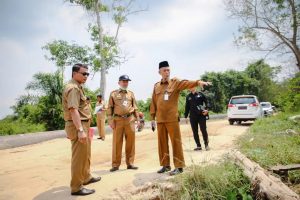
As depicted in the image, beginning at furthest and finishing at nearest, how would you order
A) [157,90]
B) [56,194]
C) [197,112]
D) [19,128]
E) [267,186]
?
1. [19,128]
2. [197,112]
3. [157,90]
4. [56,194]
5. [267,186]

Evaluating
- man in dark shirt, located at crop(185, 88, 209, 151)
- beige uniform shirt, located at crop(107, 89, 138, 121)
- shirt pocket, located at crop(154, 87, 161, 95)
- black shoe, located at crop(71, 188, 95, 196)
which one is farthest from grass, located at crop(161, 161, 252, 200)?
man in dark shirt, located at crop(185, 88, 209, 151)

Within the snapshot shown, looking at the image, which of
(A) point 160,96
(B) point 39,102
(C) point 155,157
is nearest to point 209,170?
(A) point 160,96

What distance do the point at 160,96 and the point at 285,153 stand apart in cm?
270

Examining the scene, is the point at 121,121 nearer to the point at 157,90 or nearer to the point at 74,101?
the point at 157,90

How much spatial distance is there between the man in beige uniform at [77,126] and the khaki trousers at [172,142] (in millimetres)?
1510

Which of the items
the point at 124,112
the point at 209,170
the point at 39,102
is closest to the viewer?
the point at 209,170

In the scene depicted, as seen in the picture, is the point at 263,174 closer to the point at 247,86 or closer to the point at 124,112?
the point at 124,112

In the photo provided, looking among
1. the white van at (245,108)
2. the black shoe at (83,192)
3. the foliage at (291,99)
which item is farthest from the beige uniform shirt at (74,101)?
the foliage at (291,99)

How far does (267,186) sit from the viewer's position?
3.74m

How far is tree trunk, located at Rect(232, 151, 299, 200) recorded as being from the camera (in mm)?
3500

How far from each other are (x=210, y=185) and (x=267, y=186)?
777mm

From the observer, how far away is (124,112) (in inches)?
238

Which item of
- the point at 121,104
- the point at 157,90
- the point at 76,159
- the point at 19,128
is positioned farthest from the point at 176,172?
the point at 19,128

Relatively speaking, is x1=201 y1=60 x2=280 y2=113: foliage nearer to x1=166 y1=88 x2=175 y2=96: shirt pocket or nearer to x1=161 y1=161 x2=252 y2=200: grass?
x1=166 y1=88 x2=175 y2=96: shirt pocket
